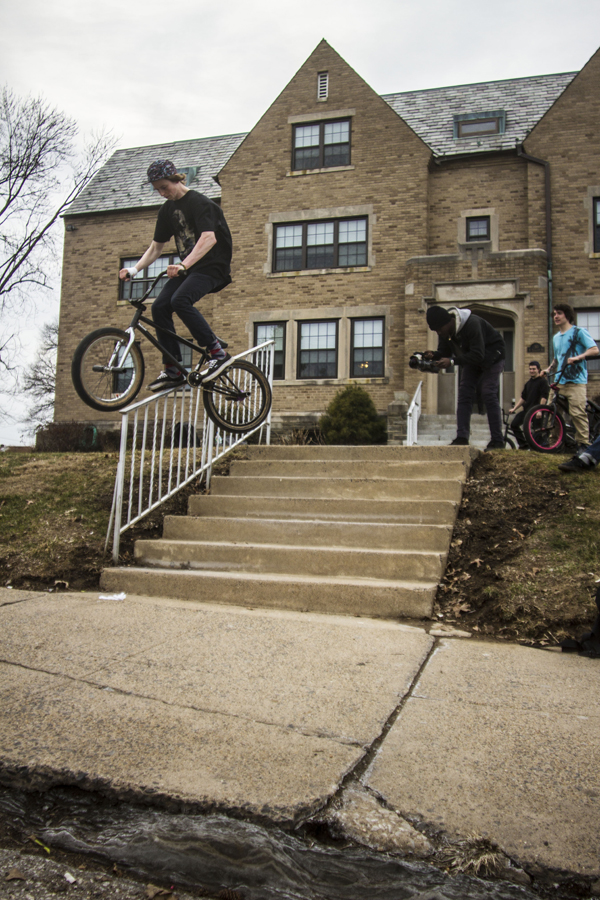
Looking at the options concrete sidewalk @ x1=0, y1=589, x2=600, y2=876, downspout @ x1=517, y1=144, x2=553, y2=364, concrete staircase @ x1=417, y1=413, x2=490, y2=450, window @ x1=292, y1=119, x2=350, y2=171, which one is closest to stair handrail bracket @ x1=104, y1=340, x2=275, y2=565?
concrete sidewalk @ x1=0, y1=589, x2=600, y2=876

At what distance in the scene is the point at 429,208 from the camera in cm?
1742

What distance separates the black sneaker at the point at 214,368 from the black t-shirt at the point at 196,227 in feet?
2.34

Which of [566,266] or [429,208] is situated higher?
[429,208]

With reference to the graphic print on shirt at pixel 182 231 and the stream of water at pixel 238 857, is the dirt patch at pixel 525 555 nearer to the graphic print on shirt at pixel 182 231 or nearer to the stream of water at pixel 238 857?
the stream of water at pixel 238 857

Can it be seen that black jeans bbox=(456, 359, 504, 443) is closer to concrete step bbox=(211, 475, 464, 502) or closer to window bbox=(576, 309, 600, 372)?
concrete step bbox=(211, 475, 464, 502)

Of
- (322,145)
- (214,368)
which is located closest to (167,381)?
(214,368)

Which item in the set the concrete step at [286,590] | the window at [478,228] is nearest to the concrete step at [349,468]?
the concrete step at [286,590]

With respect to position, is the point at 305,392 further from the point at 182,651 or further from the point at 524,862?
the point at 524,862

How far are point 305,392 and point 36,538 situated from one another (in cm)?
1251

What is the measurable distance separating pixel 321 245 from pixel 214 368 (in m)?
13.5

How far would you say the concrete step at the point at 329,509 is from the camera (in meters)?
5.20

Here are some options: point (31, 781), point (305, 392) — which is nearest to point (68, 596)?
point (31, 781)

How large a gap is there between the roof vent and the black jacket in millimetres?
14634

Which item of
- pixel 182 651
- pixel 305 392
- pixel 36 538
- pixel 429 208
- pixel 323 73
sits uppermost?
pixel 323 73
